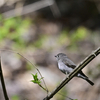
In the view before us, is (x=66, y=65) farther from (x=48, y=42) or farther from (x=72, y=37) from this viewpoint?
(x=48, y=42)

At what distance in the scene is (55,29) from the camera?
26.0ft

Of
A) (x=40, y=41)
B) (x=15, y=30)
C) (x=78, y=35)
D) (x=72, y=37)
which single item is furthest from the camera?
(x=40, y=41)

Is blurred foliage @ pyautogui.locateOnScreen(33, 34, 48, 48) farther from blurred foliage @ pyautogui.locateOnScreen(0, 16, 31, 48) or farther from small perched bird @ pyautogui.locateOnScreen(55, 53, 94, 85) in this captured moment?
small perched bird @ pyautogui.locateOnScreen(55, 53, 94, 85)

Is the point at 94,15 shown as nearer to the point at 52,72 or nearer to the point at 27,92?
the point at 52,72

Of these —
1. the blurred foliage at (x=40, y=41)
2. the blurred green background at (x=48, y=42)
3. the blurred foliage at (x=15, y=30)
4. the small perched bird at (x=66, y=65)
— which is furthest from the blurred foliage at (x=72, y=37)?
the small perched bird at (x=66, y=65)

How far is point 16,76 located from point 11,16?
167 centimetres

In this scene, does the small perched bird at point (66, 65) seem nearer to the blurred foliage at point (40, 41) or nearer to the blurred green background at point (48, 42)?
the blurred green background at point (48, 42)

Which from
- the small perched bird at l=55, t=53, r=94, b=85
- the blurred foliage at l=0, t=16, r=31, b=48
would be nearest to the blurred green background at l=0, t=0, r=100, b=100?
the blurred foliage at l=0, t=16, r=31, b=48

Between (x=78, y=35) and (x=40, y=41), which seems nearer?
(x=78, y=35)

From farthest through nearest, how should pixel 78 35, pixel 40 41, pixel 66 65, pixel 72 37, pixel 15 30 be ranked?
pixel 40 41 → pixel 72 37 → pixel 78 35 → pixel 15 30 → pixel 66 65

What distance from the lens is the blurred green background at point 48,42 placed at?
18.5ft

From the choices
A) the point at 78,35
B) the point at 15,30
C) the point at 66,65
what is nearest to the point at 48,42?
the point at 78,35

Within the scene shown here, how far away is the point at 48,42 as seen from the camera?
A: 734cm

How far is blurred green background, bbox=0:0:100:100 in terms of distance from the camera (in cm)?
564
